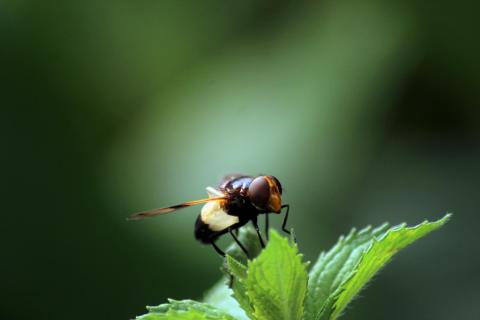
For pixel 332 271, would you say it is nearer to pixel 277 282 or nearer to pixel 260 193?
pixel 277 282

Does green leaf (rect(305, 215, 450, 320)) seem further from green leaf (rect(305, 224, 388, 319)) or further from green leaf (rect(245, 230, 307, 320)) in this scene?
green leaf (rect(245, 230, 307, 320))

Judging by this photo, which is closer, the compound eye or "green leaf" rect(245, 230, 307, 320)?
"green leaf" rect(245, 230, 307, 320)

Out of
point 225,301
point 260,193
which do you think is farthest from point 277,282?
point 260,193

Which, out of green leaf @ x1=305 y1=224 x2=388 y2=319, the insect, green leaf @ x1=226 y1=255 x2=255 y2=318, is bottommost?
green leaf @ x1=305 y1=224 x2=388 y2=319

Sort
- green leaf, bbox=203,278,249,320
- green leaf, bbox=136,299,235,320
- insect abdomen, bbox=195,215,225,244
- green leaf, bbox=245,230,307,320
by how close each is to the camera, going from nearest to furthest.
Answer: green leaf, bbox=245,230,307,320, green leaf, bbox=136,299,235,320, green leaf, bbox=203,278,249,320, insect abdomen, bbox=195,215,225,244

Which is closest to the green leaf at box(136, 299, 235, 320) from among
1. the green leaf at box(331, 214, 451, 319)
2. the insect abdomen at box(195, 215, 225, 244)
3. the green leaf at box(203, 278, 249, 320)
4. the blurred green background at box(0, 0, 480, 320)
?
the green leaf at box(203, 278, 249, 320)

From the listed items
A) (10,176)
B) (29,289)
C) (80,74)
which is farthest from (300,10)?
(29,289)
